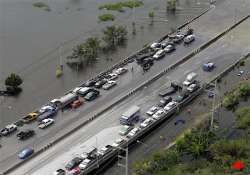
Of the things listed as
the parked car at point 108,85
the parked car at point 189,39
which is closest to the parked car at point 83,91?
the parked car at point 108,85

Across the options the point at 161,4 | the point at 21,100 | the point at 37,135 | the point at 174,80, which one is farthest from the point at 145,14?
the point at 37,135

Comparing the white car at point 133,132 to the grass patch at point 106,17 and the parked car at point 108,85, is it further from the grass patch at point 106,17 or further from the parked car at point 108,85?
the grass patch at point 106,17

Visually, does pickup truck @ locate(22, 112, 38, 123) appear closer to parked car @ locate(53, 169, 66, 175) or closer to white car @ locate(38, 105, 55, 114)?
white car @ locate(38, 105, 55, 114)

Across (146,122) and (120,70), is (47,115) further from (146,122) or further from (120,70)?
(120,70)

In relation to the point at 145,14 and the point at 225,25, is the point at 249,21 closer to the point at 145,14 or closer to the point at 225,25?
the point at 225,25

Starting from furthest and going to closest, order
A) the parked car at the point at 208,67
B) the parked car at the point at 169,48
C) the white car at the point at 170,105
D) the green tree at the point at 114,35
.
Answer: the green tree at the point at 114,35 → the parked car at the point at 169,48 → the parked car at the point at 208,67 → the white car at the point at 170,105

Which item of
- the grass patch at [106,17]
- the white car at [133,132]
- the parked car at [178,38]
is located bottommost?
the white car at [133,132]
